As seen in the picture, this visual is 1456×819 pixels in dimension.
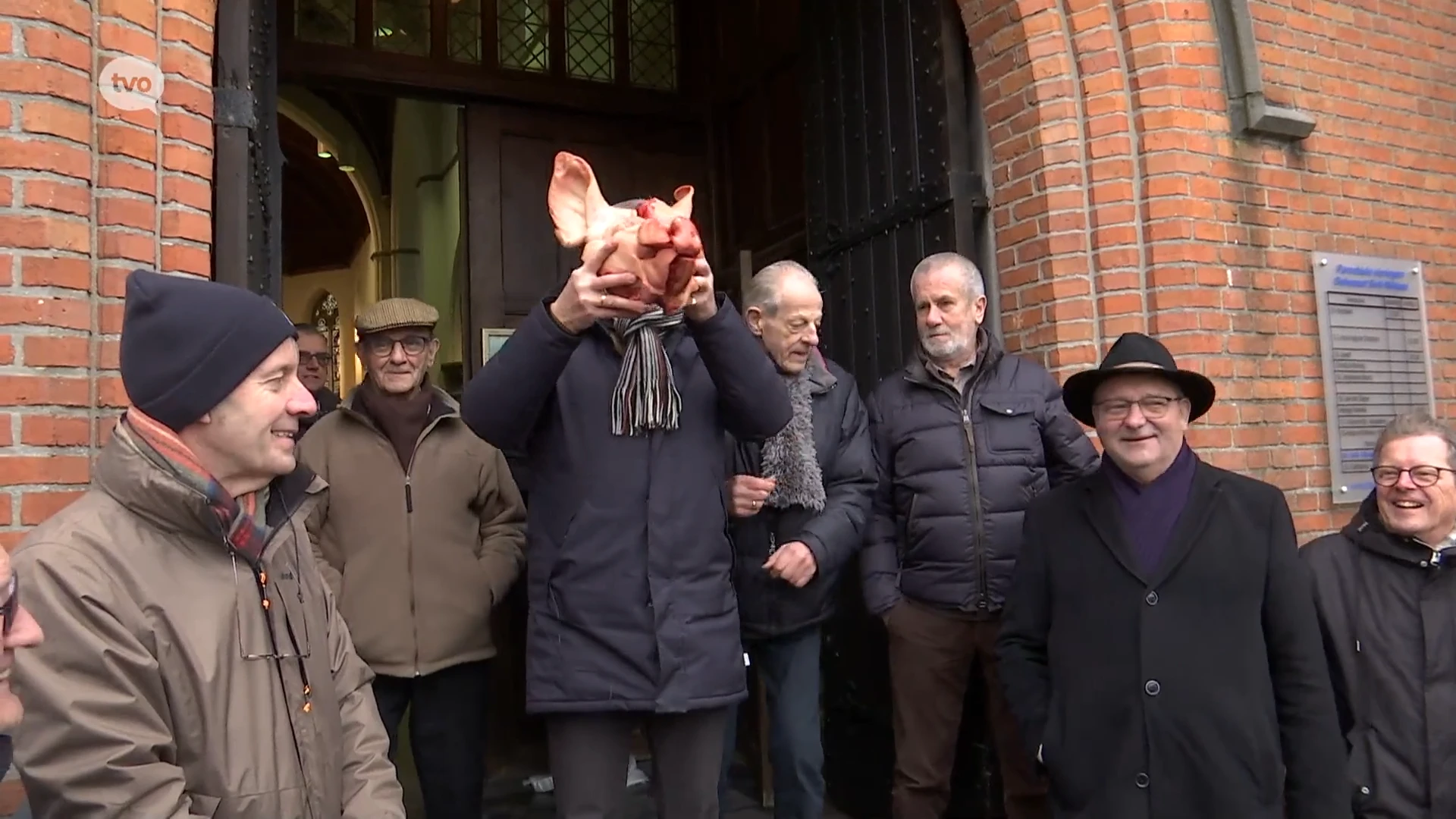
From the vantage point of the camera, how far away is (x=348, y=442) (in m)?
3.05

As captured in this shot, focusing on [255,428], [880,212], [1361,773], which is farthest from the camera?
[880,212]

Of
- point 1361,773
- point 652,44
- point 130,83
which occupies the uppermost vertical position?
point 652,44

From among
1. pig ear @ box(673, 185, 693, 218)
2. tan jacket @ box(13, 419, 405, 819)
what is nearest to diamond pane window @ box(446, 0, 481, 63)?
pig ear @ box(673, 185, 693, 218)

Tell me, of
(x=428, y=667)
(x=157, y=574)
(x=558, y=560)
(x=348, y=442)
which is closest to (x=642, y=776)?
(x=428, y=667)

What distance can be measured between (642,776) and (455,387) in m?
2.78

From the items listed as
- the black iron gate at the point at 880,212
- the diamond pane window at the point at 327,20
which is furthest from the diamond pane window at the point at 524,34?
the black iron gate at the point at 880,212

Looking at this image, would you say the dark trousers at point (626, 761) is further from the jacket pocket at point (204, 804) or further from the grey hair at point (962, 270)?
the grey hair at point (962, 270)

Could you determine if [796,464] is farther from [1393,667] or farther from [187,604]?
[187,604]

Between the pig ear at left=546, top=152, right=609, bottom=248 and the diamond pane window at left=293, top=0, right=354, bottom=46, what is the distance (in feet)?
Answer: 12.5

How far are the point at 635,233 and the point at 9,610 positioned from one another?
116 cm

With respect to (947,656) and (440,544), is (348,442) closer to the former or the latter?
(440,544)

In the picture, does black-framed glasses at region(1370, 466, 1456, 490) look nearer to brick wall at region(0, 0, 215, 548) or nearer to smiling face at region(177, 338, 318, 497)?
smiling face at region(177, 338, 318, 497)

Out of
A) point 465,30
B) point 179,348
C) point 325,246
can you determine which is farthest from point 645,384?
point 325,246

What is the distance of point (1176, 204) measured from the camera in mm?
3812
